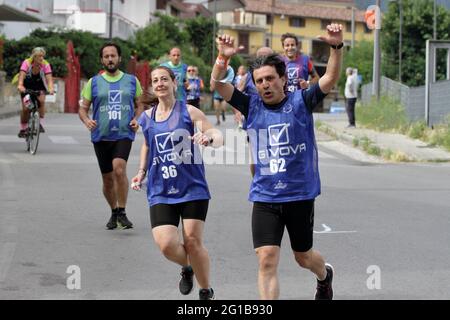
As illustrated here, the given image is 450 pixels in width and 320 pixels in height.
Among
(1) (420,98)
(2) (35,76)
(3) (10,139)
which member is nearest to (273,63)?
(2) (35,76)

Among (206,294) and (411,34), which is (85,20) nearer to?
(411,34)

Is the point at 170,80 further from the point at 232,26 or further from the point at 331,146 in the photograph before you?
the point at 232,26

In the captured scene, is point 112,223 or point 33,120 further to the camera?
point 33,120

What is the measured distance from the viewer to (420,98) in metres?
28.2

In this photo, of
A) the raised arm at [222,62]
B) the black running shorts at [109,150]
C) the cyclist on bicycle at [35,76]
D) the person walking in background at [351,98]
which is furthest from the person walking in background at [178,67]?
the person walking in background at [351,98]

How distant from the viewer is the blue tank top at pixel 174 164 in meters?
7.32

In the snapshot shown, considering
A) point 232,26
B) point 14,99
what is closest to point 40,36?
point 14,99

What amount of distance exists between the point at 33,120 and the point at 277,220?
40.9ft

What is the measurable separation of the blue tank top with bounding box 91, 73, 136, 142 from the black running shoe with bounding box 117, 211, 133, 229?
0.78 meters

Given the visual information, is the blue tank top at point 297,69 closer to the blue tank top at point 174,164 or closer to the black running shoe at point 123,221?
the black running shoe at point 123,221

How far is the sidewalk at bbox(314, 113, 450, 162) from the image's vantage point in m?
A: 19.8

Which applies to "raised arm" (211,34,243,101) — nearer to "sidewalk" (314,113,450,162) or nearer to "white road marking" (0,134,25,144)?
"sidewalk" (314,113,450,162)

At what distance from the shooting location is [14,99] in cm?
4016

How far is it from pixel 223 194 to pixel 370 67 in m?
71.6
